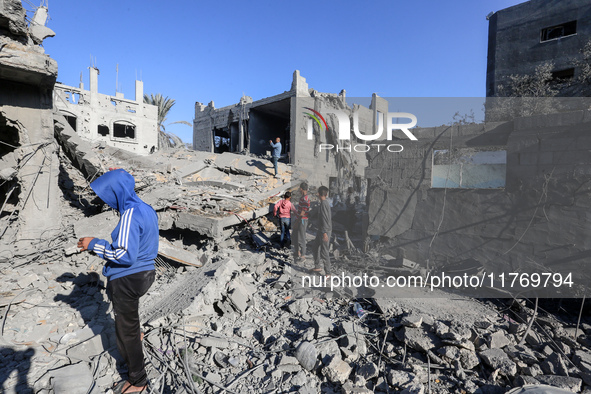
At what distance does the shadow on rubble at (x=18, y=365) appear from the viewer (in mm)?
2402

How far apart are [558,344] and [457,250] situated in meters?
2.63

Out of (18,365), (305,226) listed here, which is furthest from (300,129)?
(18,365)

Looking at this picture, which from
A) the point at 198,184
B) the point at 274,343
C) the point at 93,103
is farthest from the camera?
the point at 93,103

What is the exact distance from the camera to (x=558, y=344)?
3283 millimetres

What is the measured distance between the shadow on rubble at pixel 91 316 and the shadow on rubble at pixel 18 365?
34cm

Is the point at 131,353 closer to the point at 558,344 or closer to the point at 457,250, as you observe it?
the point at 558,344

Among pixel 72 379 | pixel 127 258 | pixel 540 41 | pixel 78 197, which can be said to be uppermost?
pixel 540 41

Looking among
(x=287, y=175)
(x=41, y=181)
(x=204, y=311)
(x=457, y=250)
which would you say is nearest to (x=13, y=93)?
(x=41, y=181)

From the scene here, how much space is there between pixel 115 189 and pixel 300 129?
12.8 meters

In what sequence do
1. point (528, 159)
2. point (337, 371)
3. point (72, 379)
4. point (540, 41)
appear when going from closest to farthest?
point (72, 379) < point (337, 371) < point (528, 159) < point (540, 41)

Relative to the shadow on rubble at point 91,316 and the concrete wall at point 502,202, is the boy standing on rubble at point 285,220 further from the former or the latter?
the shadow on rubble at point 91,316

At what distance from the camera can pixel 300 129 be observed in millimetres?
14508

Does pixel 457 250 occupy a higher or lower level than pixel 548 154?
lower

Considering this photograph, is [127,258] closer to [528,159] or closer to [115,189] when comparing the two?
[115,189]
